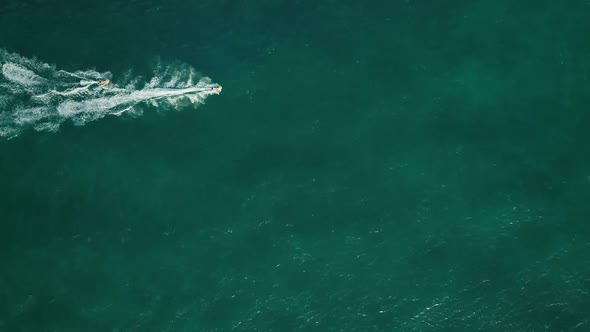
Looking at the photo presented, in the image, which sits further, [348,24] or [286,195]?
[348,24]

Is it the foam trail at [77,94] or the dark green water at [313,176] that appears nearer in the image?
the dark green water at [313,176]

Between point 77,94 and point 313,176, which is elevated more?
point 77,94

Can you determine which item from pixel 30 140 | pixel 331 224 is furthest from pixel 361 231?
pixel 30 140

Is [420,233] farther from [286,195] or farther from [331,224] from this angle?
[286,195]

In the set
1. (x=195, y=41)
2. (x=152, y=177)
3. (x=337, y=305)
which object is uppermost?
(x=195, y=41)
